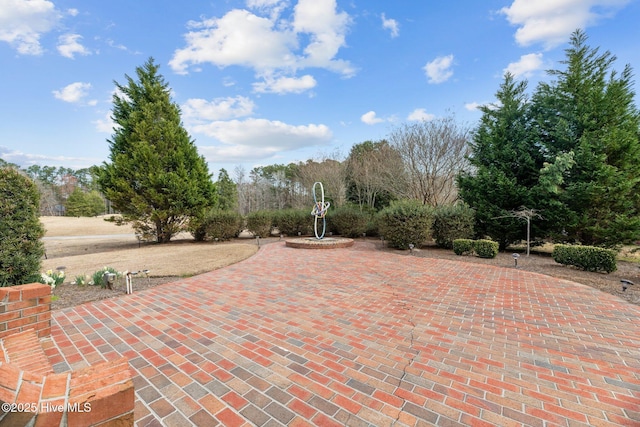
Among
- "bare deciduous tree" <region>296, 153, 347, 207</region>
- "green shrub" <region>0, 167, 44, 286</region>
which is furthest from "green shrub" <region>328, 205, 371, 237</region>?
"green shrub" <region>0, 167, 44, 286</region>

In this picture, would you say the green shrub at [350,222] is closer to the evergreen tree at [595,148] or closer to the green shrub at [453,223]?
the green shrub at [453,223]

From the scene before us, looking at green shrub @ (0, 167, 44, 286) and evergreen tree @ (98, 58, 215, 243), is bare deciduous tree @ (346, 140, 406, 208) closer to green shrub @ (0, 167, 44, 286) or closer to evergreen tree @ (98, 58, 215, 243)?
evergreen tree @ (98, 58, 215, 243)

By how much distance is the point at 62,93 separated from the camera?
10148 millimetres

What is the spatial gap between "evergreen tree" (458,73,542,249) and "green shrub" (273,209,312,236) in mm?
8880

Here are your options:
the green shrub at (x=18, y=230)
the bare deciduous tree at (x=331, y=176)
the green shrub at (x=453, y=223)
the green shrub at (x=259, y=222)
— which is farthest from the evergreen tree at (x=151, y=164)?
the green shrub at (x=453, y=223)

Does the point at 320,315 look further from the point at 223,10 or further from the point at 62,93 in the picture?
the point at 62,93

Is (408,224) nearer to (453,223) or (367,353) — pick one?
(453,223)

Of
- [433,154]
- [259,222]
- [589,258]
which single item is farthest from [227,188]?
[589,258]

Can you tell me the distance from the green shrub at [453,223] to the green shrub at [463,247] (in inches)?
38.0

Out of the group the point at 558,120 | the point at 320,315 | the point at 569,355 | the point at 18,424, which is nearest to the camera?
the point at 18,424

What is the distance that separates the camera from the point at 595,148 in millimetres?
8875

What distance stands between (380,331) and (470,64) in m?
11.5

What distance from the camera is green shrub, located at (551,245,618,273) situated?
637cm

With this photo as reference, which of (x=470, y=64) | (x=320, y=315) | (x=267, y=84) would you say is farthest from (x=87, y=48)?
(x=470, y=64)
